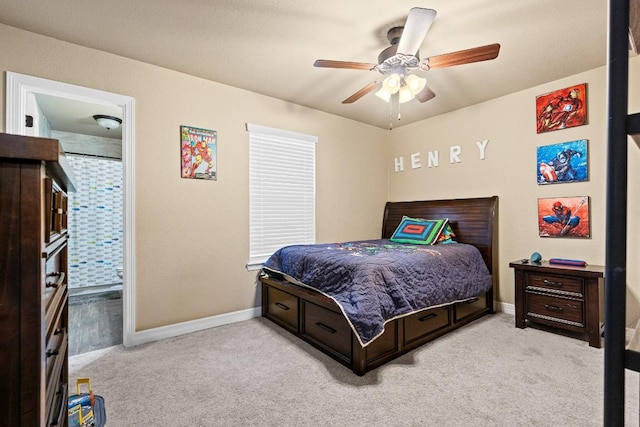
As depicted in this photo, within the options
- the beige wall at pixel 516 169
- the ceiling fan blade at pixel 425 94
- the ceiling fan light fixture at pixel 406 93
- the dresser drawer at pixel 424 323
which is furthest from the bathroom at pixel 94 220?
the beige wall at pixel 516 169

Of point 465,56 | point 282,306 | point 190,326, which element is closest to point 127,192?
point 190,326

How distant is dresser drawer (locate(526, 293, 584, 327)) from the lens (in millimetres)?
2576

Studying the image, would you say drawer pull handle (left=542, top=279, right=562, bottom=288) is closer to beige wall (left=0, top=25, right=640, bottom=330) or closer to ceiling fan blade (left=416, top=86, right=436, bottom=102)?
beige wall (left=0, top=25, right=640, bottom=330)

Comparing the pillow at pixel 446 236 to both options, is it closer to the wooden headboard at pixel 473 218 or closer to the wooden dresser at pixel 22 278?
the wooden headboard at pixel 473 218

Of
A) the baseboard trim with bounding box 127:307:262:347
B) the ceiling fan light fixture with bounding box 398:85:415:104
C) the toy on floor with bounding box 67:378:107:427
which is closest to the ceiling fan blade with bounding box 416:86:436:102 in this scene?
the ceiling fan light fixture with bounding box 398:85:415:104

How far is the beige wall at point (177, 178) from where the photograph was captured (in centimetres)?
242

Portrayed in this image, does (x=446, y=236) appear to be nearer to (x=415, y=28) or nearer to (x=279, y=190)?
(x=279, y=190)

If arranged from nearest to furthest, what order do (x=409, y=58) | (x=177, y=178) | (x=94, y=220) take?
(x=409, y=58) → (x=177, y=178) → (x=94, y=220)

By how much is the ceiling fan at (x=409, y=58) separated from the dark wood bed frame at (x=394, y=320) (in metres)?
1.70

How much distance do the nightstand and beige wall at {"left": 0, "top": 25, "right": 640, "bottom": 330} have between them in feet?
1.44

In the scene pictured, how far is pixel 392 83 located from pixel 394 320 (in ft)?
5.76

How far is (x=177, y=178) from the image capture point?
287 centimetres

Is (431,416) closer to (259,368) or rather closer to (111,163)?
(259,368)

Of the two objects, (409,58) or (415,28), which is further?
(409,58)
